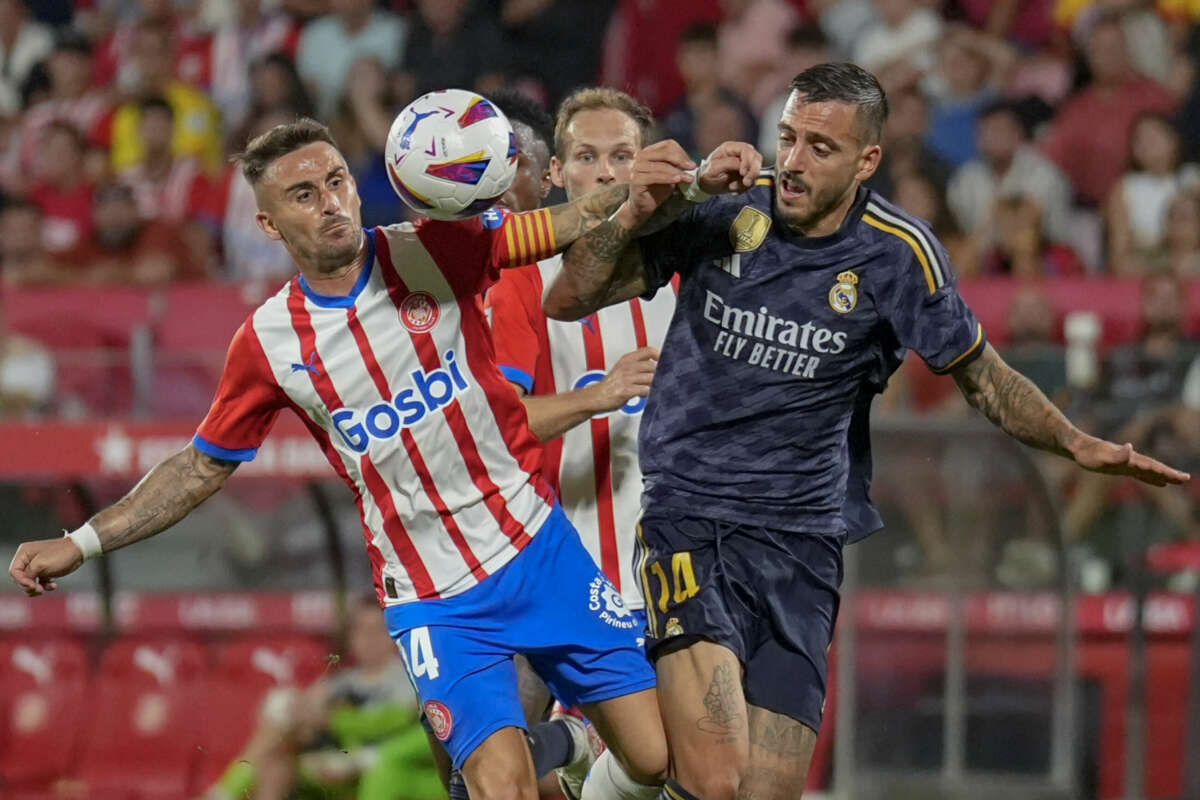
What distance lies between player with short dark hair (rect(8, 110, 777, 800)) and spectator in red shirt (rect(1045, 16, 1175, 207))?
5974 mm

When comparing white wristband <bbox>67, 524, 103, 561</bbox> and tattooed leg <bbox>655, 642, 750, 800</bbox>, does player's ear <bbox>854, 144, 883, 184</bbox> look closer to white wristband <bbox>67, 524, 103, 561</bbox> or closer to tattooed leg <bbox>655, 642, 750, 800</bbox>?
tattooed leg <bbox>655, 642, 750, 800</bbox>

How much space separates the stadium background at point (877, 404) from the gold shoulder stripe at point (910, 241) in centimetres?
340

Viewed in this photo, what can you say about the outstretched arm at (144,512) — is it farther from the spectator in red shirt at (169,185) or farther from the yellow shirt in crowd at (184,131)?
the yellow shirt in crowd at (184,131)

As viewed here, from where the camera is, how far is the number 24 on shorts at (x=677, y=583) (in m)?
4.73

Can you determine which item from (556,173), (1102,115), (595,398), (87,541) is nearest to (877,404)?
(1102,115)

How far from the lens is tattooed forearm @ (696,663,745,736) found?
4617mm

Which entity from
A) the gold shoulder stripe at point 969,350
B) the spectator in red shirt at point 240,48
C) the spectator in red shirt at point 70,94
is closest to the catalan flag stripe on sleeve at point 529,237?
the gold shoulder stripe at point 969,350

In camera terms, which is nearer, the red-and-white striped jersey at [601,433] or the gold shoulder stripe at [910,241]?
the gold shoulder stripe at [910,241]

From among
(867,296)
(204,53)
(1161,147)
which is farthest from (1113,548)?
(204,53)

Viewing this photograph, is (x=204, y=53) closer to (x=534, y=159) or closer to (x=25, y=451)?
(x=25, y=451)

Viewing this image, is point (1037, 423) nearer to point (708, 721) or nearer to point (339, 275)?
point (708, 721)

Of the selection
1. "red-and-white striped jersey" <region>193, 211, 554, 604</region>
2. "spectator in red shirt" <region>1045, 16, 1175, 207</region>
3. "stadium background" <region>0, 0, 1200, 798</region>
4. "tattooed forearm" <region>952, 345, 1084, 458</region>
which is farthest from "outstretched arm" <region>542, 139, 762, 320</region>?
"spectator in red shirt" <region>1045, 16, 1175, 207</region>

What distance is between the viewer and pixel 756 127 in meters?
10.7

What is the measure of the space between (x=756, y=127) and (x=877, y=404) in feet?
8.80
